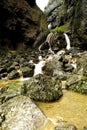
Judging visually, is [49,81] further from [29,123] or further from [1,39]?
[1,39]

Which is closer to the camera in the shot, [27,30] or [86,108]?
[86,108]

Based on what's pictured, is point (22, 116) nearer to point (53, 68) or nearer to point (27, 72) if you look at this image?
point (53, 68)

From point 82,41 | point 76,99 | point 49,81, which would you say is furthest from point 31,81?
point 82,41

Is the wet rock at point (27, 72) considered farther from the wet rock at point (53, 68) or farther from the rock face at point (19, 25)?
the rock face at point (19, 25)

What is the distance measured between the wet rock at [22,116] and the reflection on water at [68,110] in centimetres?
48

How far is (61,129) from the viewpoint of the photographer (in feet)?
29.5

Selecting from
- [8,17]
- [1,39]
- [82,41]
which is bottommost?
[82,41]

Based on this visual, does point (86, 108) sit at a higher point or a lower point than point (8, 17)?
lower

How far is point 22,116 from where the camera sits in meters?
10.4

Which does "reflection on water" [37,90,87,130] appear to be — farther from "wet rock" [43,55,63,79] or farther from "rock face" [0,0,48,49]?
"rock face" [0,0,48,49]

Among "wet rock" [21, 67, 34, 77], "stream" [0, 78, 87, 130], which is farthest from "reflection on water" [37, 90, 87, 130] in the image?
"wet rock" [21, 67, 34, 77]

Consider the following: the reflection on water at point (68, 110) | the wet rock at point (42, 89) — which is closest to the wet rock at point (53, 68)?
the wet rock at point (42, 89)

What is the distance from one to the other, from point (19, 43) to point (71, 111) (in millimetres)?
54216

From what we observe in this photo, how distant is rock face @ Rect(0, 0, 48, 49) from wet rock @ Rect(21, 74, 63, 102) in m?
46.7
